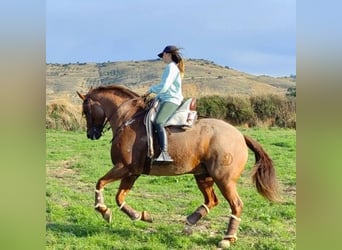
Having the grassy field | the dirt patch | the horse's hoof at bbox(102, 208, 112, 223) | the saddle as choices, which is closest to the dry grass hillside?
the grassy field

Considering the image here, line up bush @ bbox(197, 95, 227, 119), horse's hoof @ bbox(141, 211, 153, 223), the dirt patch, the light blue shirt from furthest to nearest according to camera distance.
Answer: the dirt patch → bush @ bbox(197, 95, 227, 119) → horse's hoof @ bbox(141, 211, 153, 223) → the light blue shirt

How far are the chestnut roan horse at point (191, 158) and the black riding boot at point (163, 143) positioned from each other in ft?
0.18

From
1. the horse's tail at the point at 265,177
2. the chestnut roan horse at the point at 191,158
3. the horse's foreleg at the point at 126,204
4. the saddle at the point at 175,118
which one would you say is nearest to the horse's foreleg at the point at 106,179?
the chestnut roan horse at the point at 191,158

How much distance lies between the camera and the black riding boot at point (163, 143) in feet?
14.3

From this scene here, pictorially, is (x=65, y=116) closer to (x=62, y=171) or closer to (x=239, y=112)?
(x=62, y=171)

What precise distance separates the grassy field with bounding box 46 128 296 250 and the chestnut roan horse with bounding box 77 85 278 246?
7.1 inches

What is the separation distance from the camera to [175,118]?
4422mm

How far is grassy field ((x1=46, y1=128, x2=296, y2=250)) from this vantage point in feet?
14.8

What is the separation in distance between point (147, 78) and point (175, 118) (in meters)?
1.69

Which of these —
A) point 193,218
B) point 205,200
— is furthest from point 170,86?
point 193,218

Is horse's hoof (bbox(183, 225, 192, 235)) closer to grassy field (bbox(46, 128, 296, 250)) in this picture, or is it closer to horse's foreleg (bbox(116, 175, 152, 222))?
grassy field (bbox(46, 128, 296, 250))
